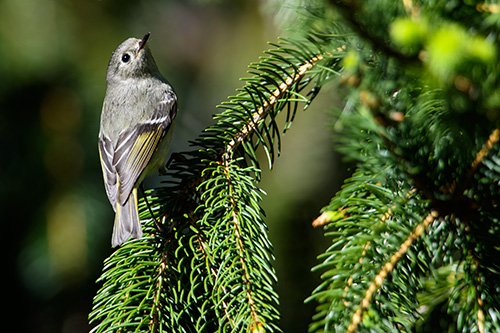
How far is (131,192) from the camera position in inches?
67.9

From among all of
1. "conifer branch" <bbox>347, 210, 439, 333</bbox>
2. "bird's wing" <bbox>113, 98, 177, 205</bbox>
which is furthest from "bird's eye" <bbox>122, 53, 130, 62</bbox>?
"conifer branch" <bbox>347, 210, 439, 333</bbox>

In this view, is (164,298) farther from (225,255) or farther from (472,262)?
(472,262)

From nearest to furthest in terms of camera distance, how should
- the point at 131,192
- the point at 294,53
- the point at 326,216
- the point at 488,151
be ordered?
the point at 488,151
the point at 326,216
the point at 294,53
the point at 131,192

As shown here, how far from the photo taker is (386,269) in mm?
752

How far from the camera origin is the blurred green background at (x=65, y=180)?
1.95 m

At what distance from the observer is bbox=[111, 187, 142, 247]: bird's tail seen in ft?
4.21

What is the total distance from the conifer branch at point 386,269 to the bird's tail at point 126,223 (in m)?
0.69

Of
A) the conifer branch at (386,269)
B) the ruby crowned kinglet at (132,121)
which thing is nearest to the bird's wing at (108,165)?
the ruby crowned kinglet at (132,121)

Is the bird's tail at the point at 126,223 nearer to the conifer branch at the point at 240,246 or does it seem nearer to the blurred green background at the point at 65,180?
the conifer branch at the point at 240,246

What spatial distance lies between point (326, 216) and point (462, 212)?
0.23 meters

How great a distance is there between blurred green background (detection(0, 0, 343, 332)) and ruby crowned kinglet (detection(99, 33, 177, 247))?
90mm

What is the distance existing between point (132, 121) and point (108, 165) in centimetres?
31

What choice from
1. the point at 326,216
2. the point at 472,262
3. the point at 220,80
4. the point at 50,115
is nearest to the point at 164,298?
the point at 326,216

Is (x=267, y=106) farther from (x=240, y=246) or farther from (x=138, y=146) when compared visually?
(x=138, y=146)
